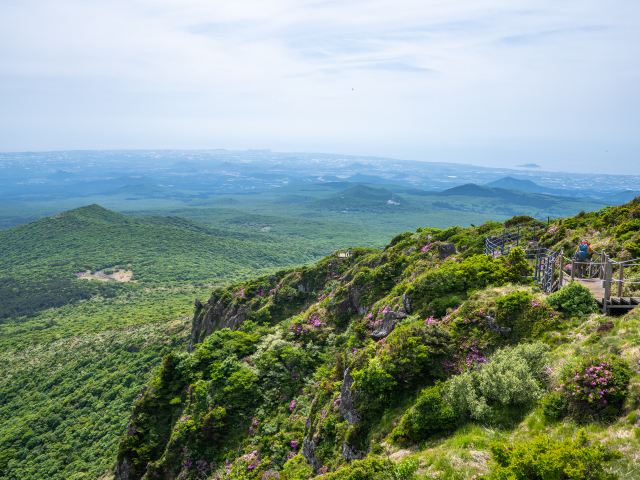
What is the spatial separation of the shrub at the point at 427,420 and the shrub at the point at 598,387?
10.7ft

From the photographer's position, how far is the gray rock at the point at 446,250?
24344mm

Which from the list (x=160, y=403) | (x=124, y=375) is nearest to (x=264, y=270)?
(x=124, y=375)

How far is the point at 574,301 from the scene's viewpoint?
11.9 m

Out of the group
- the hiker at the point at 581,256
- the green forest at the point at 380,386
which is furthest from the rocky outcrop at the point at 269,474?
the hiker at the point at 581,256

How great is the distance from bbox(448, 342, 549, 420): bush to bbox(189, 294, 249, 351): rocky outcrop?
27774 mm

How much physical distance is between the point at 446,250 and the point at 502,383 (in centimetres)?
1576

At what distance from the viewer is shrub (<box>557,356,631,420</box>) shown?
7.95 m

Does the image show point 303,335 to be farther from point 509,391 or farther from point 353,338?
point 509,391

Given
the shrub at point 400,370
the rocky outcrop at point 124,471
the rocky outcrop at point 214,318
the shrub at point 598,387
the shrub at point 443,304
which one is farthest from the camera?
the rocky outcrop at point 214,318

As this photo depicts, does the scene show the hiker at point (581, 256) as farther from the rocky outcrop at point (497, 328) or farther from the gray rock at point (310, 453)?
the gray rock at point (310, 453)

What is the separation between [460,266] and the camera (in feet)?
58.4

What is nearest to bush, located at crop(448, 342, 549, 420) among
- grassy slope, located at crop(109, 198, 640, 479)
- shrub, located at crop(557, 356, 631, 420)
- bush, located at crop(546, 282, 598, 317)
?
grassy slope, located at crop(109, 198, 640, 479)

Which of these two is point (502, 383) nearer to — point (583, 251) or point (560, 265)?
point (560, 265)

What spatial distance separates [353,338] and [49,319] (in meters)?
115
